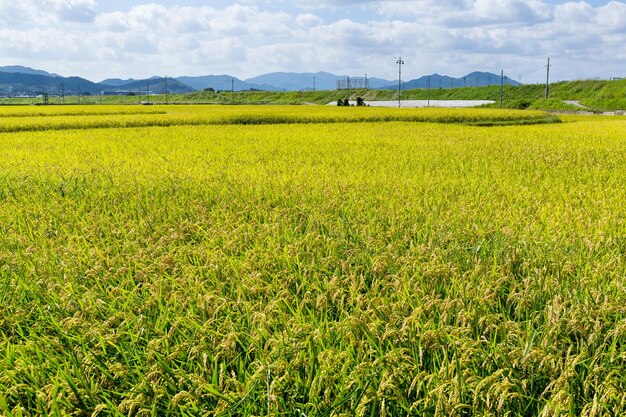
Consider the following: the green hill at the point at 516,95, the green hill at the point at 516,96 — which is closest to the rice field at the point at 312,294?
the green hill at the point at 516,96

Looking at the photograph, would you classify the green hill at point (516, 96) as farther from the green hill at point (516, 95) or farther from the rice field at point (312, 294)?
the rice field at point (312, 294)

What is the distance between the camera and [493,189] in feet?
20.4

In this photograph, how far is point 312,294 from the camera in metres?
2.94

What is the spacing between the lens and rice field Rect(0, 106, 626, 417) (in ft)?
6.48

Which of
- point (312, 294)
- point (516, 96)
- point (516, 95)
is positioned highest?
point (516, 95)

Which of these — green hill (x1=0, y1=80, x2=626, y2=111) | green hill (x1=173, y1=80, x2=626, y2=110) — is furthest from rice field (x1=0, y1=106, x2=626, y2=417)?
green hill (x1=173, y1=80, x2=626, y2=110)

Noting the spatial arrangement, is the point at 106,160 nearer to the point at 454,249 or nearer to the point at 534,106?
the point at 454,249

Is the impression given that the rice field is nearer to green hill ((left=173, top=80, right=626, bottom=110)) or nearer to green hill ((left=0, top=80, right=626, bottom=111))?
green hill ((left=0, top=80, right=626, bottom=111))

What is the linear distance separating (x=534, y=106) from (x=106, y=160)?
6284cm

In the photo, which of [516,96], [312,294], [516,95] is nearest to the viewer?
[312,294]

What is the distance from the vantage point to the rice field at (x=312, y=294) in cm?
198

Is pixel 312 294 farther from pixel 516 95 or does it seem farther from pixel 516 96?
pixel 516 95

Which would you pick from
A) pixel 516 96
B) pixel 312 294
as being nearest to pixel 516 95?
pixel 516 96

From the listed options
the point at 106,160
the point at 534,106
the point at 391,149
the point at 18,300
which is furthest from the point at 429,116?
the point at 534,106
